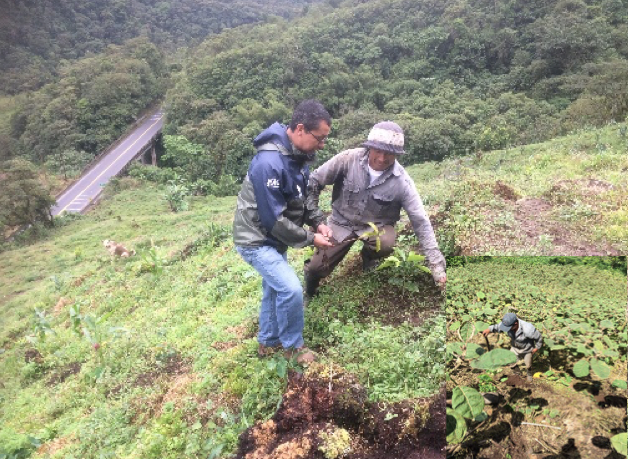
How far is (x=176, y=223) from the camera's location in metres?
15.8

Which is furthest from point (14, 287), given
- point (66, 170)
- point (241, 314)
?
point (66, 170)

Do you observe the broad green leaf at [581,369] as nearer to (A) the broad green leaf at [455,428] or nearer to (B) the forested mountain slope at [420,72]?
(A) the broad green leaf at [455,428]

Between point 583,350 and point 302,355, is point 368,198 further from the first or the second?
point 583,350

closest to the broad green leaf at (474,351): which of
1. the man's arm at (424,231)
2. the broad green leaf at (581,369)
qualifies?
the broad green leaf at (581,369)

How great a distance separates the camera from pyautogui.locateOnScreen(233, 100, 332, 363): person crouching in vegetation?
111 inches

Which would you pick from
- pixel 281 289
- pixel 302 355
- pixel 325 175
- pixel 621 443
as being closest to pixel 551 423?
pixel 621 443

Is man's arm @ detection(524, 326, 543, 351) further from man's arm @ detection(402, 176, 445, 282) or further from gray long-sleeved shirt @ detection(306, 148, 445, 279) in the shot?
gray long-sleeved shirt @ detection(306, 148, 445, 279)

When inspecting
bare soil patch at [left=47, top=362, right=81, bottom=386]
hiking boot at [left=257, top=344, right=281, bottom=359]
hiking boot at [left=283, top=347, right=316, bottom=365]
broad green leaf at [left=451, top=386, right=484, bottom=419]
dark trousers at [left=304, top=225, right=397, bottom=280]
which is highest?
broad green leaf at [left=451, top=386, right=484, bottom=419]

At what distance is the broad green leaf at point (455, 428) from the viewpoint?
1163mm

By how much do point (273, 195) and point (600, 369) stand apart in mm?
2012

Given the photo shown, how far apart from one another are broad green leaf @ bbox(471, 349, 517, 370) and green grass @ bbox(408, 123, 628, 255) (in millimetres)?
3460

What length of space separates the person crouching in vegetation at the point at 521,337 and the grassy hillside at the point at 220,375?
1.16 metres

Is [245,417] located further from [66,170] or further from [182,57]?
[182,57]

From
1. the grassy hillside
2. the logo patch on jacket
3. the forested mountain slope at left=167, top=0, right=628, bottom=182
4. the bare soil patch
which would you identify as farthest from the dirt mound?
the forested mountain slope at left=167, top=0, right=628, bottom=182
